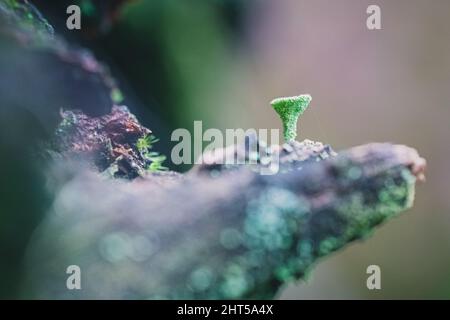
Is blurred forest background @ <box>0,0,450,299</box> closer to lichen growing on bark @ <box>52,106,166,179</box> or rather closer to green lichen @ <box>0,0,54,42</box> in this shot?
lichen growing on bark @ <box>52,106,166,179</box>

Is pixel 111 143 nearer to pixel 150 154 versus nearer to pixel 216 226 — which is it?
pixel 150 154

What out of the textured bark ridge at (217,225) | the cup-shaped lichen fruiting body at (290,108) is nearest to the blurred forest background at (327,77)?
the cup-shaped lichen fruiting body at (290,108)

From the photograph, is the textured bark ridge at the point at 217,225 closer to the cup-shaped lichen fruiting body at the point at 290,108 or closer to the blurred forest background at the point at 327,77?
the cup-shaped lichen fruiting body at the point at 290,108

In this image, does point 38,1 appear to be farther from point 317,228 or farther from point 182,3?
point 317,228

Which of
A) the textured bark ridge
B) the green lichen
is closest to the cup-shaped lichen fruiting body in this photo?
the textured bark ridge

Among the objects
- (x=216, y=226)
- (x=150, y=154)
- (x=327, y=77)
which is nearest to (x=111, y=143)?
(x=150, y=154)

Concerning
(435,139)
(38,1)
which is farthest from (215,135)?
(435,139)
